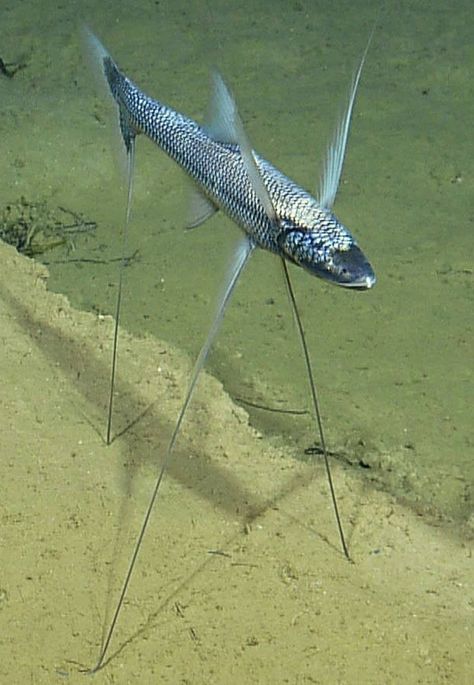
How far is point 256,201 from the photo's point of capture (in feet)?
5.13

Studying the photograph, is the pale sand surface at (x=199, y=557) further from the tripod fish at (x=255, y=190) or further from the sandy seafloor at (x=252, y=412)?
the tripod fish at (x=255, y=190)

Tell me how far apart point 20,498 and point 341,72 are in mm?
3054

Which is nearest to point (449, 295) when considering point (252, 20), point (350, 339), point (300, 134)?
point (350, 339)

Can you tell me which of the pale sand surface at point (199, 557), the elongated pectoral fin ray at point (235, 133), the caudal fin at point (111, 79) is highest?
the elongated pectoral fin ray at point (235, 133)

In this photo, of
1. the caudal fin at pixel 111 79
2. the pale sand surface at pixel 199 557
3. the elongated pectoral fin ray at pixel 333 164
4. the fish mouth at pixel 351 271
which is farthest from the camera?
the pale sand surface at pixel 199 557

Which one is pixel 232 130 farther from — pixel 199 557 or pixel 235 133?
pixel 199 557

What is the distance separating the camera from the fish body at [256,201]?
144 cm

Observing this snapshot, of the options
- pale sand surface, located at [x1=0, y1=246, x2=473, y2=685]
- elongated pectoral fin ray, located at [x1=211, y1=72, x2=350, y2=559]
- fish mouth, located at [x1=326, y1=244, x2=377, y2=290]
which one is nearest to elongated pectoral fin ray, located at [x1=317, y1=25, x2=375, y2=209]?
elongated pectoral fin ray, located at [x1=211, y1=72, x2=350, y2=559]

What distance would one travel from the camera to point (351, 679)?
7.20 ft

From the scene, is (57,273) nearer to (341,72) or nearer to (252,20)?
(341,72)

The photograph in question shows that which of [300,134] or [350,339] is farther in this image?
[300,134]

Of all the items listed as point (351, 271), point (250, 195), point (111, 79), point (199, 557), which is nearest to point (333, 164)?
point (250, 195)

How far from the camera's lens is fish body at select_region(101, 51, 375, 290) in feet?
4.72

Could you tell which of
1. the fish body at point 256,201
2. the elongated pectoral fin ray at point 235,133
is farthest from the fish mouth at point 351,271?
the elongated pectoral fin ray at point 235,133
